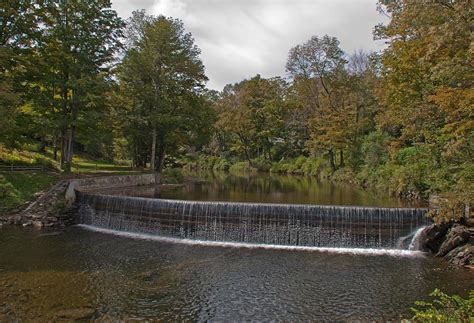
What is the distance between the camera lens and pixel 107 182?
23547mm

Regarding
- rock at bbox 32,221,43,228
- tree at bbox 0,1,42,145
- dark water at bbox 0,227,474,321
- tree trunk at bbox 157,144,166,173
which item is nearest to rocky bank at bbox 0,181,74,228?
rock at bbox 32,221,43,228

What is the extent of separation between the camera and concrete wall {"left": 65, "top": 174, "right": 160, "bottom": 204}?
768 inches

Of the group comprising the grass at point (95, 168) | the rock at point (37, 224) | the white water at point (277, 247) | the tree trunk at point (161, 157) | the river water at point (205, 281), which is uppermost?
the tree trunk at point (161, 157)

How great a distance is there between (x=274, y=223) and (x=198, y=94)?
19401 millimetres

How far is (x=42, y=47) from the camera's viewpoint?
71.9ft

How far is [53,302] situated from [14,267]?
11.2 ft

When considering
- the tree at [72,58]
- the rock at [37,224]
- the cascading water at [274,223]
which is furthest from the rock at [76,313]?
the tree at [72,58]

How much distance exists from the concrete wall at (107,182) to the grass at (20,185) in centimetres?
121

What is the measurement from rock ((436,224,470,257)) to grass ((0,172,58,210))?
1879 cm

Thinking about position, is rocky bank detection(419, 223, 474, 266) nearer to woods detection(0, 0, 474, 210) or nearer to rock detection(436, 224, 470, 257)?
rock detection(436, 224, 470, 257)

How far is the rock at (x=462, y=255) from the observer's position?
1203 cm

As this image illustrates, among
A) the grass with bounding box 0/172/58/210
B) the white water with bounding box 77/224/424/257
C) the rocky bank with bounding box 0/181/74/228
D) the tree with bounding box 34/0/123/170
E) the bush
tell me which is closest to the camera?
the white water with bounding box 77/224/424/257

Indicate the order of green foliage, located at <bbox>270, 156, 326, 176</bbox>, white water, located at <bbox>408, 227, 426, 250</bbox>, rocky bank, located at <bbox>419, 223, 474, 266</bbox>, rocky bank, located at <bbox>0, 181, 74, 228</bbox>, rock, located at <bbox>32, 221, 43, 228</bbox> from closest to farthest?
rocky bank, located at <bbox>419, 223, 474, 266</bbox> → white water, located at <bbox>408, 227, 426, 250</bbox> → rock, located at <bbox>32, 221, 43, 228</bbox> → rocky bank, located at <bbox>0, 181, 74, 228</bbox> → green foliage, located at <bbox>270, 156, 326, 176</bbox>

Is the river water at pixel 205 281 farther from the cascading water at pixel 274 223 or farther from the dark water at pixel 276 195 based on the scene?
the dark water at pixel 276 195
